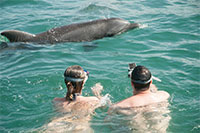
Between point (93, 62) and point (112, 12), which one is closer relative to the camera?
point (93, 62)

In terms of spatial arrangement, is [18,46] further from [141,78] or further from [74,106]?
[141,78]

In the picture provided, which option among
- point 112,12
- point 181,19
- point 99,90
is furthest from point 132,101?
point 112,12

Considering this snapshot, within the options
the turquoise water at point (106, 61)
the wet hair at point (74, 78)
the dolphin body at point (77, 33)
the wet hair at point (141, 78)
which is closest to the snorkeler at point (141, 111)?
the wet hair at point (141, 78)

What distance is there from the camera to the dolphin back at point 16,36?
1095 cm

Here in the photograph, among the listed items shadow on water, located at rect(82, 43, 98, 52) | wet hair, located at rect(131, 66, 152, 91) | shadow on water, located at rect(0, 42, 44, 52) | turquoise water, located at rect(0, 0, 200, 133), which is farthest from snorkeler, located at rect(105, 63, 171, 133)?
shadow on water, located at rect(0, 42, 44, 52)

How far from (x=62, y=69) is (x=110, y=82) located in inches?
78.8

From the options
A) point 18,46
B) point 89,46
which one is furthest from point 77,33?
point 18,46

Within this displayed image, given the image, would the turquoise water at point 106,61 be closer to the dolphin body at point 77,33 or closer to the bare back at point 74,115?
the bare back at point 74,115

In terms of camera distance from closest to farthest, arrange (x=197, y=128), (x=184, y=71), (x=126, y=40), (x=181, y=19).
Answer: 1. (x=197, y=128)
2. (x=184, y=71)
3. (x=126, y=40)
4. (x=181, y=19)

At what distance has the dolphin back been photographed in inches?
431

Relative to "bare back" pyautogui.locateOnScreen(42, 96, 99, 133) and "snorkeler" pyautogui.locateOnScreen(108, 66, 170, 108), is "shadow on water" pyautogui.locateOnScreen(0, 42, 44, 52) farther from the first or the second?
"snorkeler" pyautogui.locateOnScreen(108, 66, 170, 108)

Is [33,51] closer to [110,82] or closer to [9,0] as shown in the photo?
[110,82]

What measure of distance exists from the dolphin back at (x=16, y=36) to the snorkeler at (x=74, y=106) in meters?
5.72

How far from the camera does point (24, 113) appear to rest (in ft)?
21.3
